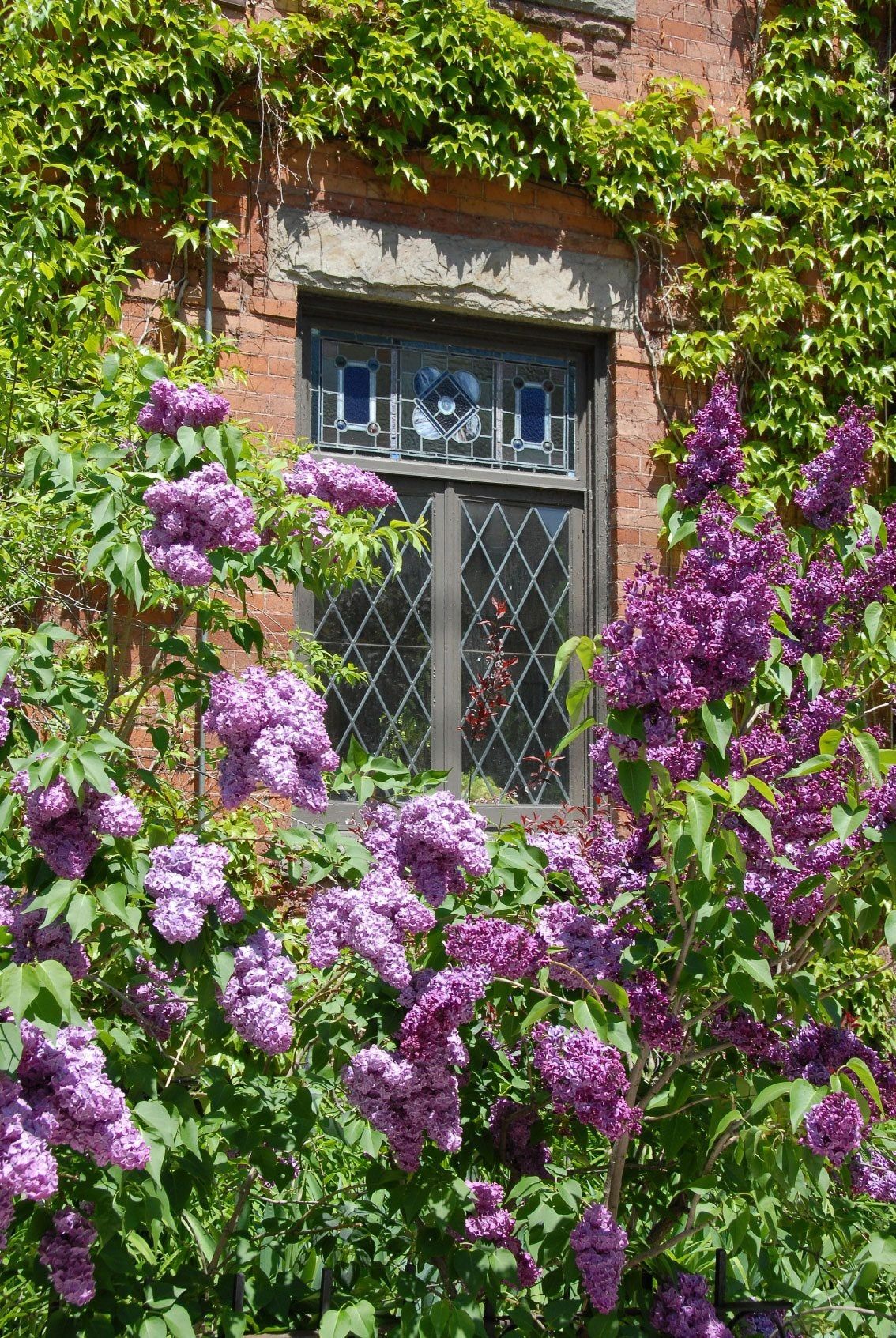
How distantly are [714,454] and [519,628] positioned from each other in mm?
3296

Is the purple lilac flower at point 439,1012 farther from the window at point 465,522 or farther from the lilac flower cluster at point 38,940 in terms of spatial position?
the window at point 465,522

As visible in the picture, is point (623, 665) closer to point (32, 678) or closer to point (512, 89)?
point (32, 678)

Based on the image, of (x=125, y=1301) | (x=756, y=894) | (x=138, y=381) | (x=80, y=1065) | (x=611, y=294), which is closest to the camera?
(x=80, y=1065)

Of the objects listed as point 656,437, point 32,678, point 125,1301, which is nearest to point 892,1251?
point 125,1301

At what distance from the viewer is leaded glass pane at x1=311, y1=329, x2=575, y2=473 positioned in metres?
5.50

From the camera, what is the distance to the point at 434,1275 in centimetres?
230

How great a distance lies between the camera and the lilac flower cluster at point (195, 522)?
7.02 ft

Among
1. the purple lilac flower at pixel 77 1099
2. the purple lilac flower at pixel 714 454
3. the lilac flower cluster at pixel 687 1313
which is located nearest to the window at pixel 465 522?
the purple lilac flower at pixel 714 454

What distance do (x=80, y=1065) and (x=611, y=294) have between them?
15.3 feet

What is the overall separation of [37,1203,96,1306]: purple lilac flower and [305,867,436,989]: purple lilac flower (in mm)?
504

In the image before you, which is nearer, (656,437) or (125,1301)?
(125,1301)

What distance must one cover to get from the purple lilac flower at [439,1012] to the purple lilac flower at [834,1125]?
0.53 m

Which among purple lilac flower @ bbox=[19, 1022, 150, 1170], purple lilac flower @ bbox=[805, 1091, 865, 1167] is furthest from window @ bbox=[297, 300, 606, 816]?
purple lilac flower @ bbox=[19, 1022, 150, 1170]

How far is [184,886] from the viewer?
195 centimetres
